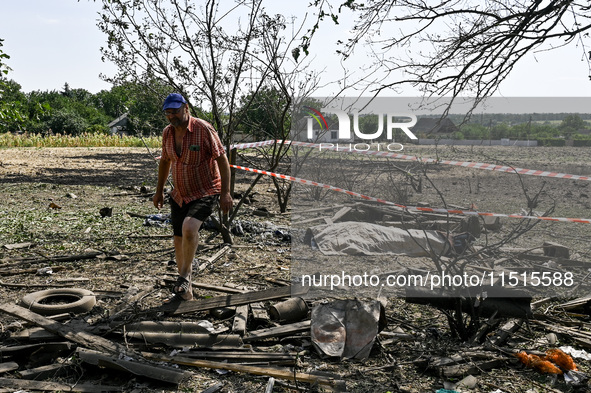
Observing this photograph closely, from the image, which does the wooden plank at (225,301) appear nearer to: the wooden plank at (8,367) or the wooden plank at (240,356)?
the wooden plank at (240,356)

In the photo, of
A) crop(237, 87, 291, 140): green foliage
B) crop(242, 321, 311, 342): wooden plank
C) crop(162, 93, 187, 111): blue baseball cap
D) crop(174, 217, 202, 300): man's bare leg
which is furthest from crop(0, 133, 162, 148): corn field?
crop(242, 321, 311, 342): wooden plank

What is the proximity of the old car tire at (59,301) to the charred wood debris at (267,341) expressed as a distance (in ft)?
0.13

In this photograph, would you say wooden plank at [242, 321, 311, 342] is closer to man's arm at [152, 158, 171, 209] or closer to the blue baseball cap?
man's arm at [152, 158, 171, 209]

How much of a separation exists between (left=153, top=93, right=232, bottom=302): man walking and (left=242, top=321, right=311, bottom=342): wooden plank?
3.31 feet

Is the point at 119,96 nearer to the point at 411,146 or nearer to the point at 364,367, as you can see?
the point at 411,146

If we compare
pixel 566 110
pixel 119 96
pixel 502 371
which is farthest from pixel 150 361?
pixel 119 96

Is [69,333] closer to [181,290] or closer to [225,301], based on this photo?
[181,290]

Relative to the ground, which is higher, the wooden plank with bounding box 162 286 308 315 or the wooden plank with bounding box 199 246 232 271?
the wooden plank with bounding box 162 286 308 315

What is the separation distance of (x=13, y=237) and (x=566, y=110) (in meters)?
7.74

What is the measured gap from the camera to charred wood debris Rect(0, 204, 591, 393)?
12.7 feet

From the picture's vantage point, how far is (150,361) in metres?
4.02

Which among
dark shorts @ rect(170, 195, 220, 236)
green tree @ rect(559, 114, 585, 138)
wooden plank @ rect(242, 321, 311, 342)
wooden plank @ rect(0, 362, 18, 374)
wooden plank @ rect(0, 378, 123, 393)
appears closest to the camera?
wooden plank @ rect(0, 378, 123, 393)

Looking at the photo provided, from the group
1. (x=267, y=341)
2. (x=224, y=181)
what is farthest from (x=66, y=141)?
(x=267, y=341)

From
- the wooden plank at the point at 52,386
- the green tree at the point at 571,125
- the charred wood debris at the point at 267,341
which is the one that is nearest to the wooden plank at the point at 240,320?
the charred wood debris at the point at 267,341
